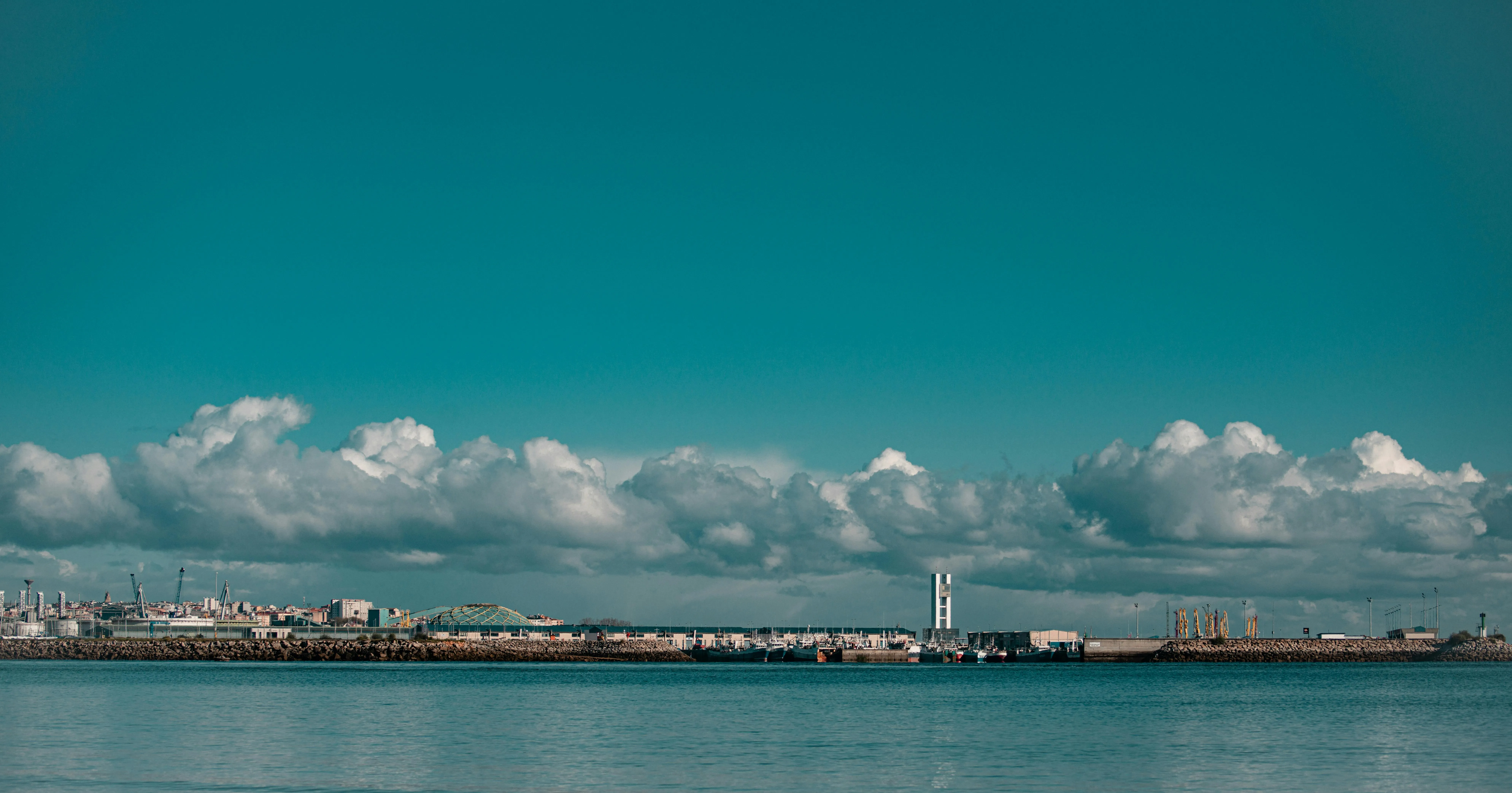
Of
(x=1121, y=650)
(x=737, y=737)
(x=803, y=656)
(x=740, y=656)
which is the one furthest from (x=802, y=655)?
(x=737, y=737)

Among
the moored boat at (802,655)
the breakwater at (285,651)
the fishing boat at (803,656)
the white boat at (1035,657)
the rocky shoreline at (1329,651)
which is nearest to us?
the breakwater at (285,651)

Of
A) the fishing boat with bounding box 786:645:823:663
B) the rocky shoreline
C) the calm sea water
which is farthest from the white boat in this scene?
the calm sea water

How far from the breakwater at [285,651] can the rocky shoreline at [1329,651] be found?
75157mm

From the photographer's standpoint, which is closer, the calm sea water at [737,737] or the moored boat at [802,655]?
the calm sea water at [737,737]

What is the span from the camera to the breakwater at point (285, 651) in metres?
154

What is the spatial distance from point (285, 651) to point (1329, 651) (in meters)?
148

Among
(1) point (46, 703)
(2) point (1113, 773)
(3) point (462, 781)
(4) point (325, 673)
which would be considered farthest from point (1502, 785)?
(4) point (325, 673)

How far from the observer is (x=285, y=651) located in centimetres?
15700

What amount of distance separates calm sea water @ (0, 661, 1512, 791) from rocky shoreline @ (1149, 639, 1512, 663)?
91.2 m

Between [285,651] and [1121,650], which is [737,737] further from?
[1121,650]

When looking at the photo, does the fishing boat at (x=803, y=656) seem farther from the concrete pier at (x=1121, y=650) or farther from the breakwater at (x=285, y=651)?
the concrete pier at (x=1121, y=650)

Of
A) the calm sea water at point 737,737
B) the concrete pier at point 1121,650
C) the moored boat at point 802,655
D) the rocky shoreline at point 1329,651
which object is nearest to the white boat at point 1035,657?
the concrete pier at point 1121,650

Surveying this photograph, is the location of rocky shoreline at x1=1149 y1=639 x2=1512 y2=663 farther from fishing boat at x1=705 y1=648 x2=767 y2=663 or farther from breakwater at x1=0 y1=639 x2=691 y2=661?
breakwater at x1=0 y1=639 x2=691 y2=661

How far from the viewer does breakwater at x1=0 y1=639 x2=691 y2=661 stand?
154m
